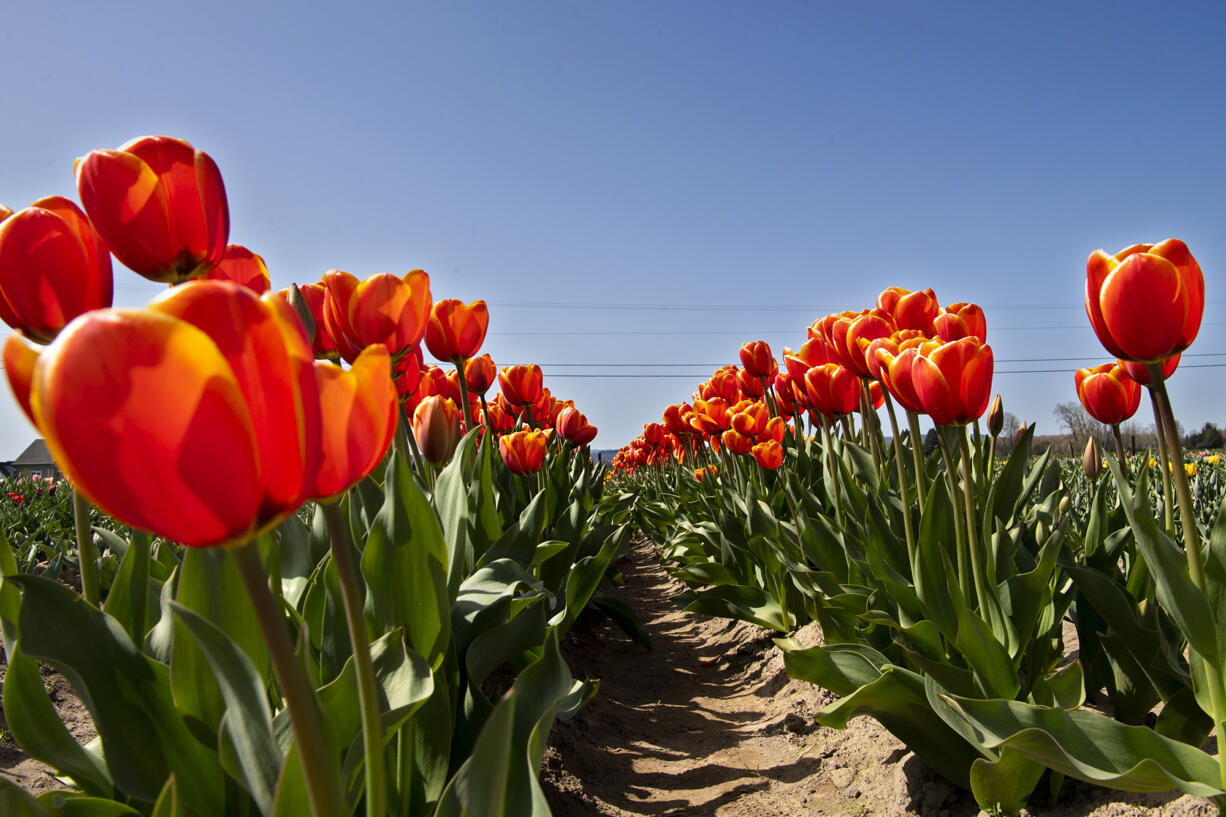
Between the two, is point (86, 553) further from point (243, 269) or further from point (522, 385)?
point (522, 385)

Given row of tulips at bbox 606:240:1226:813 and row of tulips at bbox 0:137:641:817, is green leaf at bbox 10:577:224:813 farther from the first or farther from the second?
row of tulips at bbox 606:240:1226:813

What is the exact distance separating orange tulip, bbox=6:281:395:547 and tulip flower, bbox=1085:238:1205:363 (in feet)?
4.75

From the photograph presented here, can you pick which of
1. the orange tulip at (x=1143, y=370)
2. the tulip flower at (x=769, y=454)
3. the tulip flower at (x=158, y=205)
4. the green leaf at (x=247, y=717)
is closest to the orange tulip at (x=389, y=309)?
the tulip flower at (x=158, y=205)

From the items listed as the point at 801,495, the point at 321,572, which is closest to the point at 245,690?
the point at 321,572

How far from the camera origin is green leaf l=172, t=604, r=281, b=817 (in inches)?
34.9

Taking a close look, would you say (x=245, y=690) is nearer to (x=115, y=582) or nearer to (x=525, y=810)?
(x=525, y=810)

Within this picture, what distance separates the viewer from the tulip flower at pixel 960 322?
210cm

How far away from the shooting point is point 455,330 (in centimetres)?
303

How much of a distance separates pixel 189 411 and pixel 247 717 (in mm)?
540

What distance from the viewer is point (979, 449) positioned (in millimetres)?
2475

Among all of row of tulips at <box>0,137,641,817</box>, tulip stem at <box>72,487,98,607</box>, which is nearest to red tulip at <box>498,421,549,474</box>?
row of tulips at <box>0,137,641,817</box>

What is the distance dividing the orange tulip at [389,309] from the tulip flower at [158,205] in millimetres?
351

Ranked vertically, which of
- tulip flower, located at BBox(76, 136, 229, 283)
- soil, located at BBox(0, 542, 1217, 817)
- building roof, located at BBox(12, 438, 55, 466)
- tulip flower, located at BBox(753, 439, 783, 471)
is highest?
tulip flower, located at BBox(76, 136, 229, 283)

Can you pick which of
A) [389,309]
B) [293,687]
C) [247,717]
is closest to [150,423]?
[293,687]
